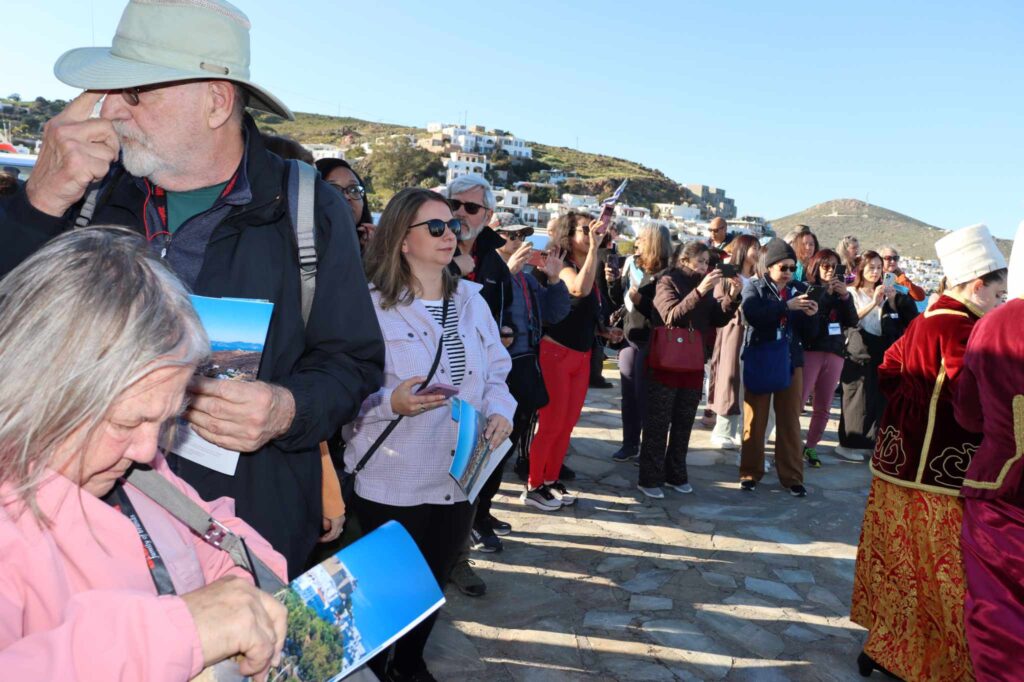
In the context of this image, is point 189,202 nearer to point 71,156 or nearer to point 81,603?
point 71,156

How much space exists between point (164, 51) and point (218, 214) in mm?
396

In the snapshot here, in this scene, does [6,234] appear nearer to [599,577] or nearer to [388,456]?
[388,456]

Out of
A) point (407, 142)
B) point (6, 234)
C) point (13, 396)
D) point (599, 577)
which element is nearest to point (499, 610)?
point (599, 577)

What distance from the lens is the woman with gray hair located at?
1025 millimetres

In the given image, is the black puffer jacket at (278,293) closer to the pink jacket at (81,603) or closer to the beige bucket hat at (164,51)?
the beige bucket hat at (164,51)

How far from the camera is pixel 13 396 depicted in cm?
109

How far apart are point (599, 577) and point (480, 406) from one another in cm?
188

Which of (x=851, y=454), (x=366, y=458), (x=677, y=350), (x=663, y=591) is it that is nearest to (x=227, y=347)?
(x=366, y=458)

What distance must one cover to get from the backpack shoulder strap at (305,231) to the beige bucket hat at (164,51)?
0.29 meters

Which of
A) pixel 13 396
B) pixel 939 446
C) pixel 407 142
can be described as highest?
pixel 407 142

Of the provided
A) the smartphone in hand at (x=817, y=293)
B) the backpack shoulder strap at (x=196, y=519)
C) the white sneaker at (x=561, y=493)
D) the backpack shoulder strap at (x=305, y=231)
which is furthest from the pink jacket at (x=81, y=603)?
the smartphone in hand at (x=817, y=293)

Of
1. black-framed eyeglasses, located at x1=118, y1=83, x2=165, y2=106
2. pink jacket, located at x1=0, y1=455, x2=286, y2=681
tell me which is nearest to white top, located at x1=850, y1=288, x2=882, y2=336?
black-framed eyeglasses, located at x1=118, y1=83, x2=165, y2=106

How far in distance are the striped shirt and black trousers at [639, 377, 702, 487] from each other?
3258 mm

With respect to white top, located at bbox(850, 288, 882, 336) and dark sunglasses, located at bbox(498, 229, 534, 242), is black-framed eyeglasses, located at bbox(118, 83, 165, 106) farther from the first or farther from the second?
white top, located at bbox(850, 288, 882, 336)
